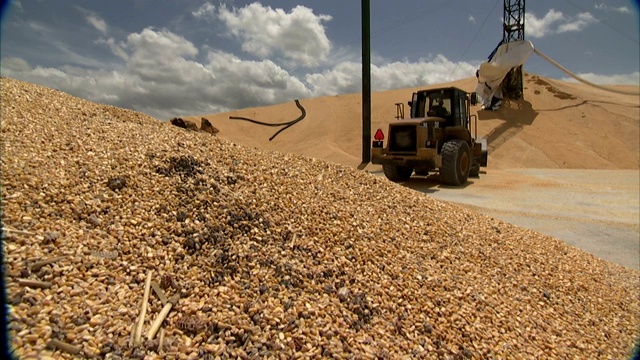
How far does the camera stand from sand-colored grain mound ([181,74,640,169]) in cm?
1546

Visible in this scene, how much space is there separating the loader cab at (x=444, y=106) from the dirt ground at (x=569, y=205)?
5.63 feet

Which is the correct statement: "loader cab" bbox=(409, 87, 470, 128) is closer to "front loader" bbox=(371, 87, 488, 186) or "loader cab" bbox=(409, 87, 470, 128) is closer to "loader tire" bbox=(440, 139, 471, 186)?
"front loader" bbox=(371, 87, 488, 186)

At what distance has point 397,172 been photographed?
10531mm

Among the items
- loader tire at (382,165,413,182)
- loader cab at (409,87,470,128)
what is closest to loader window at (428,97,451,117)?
loader cab at (409,87,470,128)

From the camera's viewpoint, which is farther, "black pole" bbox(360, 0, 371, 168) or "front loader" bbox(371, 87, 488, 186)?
Result: "black pole" bbox(360, 0, 371, 168)

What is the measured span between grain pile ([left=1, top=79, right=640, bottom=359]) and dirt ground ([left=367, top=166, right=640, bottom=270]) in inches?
67.2

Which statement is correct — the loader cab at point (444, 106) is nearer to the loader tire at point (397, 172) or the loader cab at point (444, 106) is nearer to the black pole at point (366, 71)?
the loader tire at point (397, 172)

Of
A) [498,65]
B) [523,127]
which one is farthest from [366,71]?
[523,127]

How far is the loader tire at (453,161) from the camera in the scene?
904cm

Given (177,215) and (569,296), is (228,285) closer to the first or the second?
(177,215)

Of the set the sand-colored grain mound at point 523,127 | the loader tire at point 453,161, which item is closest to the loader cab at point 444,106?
the loader tire at point 453,161

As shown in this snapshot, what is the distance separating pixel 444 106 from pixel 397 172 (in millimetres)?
2172

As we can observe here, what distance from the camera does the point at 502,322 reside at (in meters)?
2.37

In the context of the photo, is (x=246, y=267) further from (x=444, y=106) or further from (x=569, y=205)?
(x=444, y=106)
